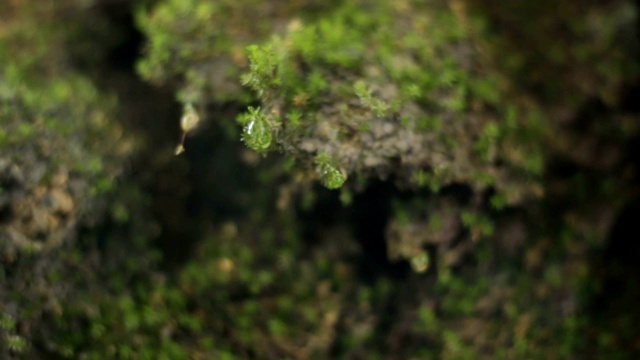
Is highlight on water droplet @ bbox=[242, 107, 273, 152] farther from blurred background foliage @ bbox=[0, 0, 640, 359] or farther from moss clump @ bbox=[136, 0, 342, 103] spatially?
moss clump @ bbox=[136, 0, 342, 103]

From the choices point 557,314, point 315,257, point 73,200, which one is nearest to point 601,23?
point 557,314

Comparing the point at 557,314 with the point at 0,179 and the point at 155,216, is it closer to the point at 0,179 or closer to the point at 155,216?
the point at 155,216

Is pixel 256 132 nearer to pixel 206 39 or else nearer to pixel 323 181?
pixel 323 181

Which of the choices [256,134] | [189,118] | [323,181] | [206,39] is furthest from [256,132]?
[206,39]

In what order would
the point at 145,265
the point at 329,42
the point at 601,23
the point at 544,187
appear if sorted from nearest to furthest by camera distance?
1. the point at 329,42
2. the point at 145,265
3. the point at 544,187
4. the point at 601,23

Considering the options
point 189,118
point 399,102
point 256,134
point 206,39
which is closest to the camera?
point 256,134

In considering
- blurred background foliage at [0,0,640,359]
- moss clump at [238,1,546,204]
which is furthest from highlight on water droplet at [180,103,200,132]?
moss clump at [238,1,546,204]

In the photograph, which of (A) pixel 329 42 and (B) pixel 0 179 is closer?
(B) pixel 0 179

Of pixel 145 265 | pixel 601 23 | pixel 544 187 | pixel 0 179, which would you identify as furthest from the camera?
pixel 601 23
